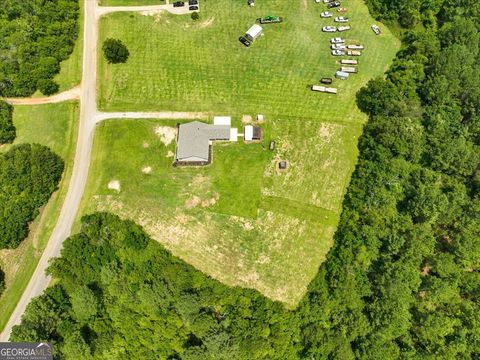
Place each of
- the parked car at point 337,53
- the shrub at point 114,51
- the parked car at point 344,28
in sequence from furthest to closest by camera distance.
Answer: the parked car at point 344,28
the parked car at point 337,53
the shrub at point 114,51

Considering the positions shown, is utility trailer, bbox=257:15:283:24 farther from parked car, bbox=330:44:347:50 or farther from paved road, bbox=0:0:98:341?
paved road, bbox=0:0:98:341

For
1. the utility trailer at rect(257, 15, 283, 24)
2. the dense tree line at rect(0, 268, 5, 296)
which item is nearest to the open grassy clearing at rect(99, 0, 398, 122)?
the utility trailer at rect(257, 15, 283, 24)

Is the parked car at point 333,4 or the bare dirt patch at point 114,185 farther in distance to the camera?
the parked car at point 333,4

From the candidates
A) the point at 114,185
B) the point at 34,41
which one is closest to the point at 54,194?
the point at 114,185

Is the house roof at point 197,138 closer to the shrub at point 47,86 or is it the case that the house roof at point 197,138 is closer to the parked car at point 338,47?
the shrub at point 47,86

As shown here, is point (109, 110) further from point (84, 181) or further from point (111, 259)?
point (111, 259)

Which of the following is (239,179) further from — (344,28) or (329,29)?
(344,28)

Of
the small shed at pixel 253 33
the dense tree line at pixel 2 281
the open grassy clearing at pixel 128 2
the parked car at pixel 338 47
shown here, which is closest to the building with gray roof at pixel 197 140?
the small shed at pixel 253 33

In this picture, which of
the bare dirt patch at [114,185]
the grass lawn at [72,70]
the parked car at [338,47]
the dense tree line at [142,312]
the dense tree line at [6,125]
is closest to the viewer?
the dense tree line at [142,312]
